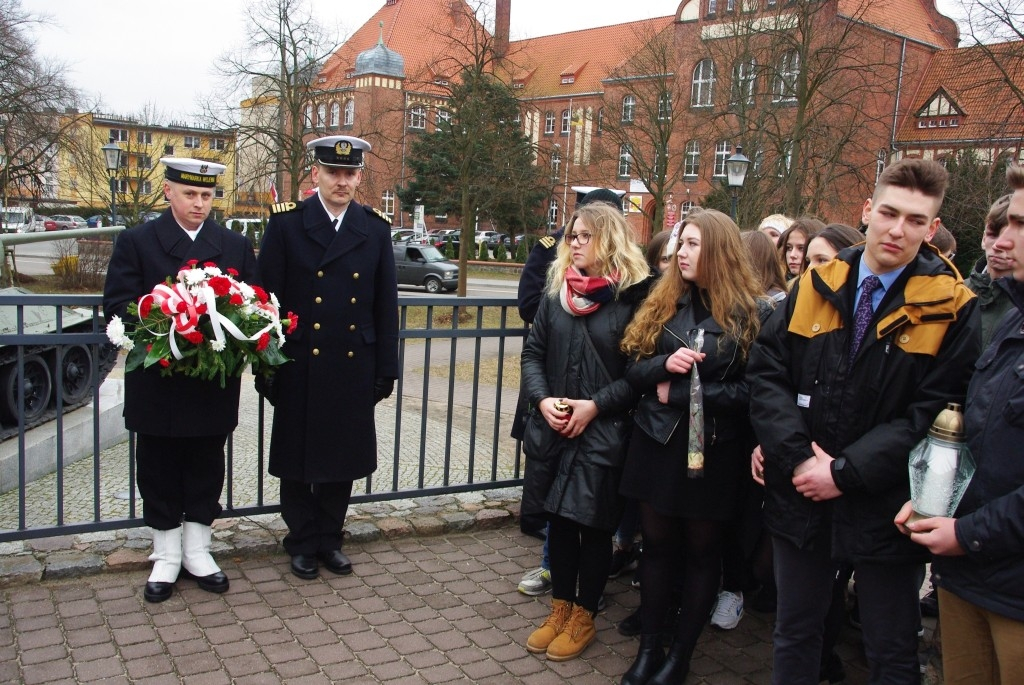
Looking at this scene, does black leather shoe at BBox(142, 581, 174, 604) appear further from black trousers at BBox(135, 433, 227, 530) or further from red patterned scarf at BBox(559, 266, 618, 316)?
red patterned scarf at BBox(559, 266, 618, 316)

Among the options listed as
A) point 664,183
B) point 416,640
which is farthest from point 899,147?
point 416,640

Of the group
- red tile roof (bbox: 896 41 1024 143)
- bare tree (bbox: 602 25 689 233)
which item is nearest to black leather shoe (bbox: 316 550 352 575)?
red tile roof (bbox: 896 41 1024 143)

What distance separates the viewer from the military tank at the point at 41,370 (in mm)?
6758

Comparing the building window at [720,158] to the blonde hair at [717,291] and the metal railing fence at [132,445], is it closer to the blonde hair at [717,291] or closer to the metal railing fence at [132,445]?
the metal railing fence at [132,445]

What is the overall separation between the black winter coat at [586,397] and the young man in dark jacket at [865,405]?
740mm

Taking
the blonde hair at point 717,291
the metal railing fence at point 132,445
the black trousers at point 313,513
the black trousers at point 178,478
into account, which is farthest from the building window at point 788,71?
the black trousers at point 178,478

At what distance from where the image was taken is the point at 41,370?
760cm

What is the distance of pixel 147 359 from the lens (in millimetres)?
3539

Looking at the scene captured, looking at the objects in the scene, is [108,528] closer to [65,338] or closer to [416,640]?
[65,338]

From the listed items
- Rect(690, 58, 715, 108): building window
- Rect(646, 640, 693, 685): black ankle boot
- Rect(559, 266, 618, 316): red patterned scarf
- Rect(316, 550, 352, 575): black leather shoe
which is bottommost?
Rect(316, 550, 352, 575): black leather shoe

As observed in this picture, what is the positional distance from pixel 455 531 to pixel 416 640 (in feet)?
4.31

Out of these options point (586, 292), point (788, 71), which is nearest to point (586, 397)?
point (586, 292)

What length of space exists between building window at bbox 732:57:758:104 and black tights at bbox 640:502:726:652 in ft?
67.5

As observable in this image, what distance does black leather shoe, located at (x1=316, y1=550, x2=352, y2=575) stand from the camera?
4332mm
